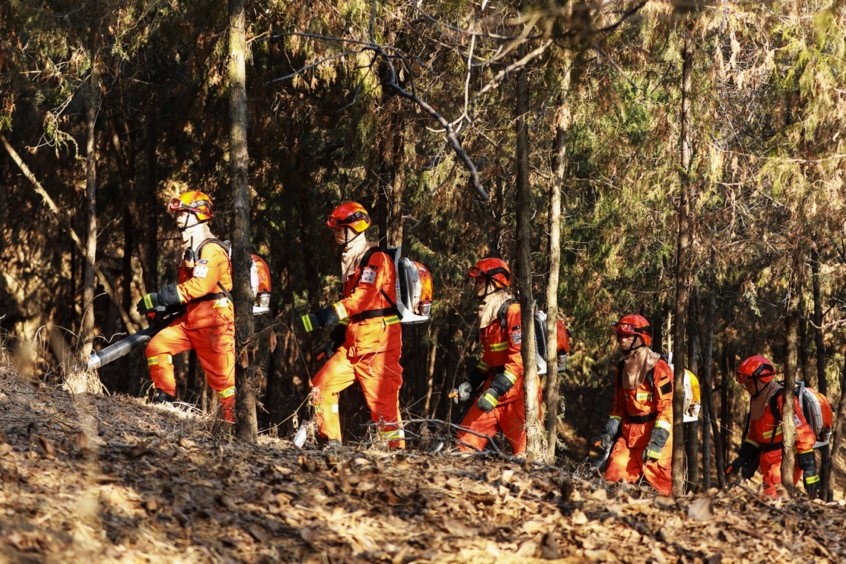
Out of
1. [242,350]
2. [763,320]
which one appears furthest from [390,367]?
[763,320]

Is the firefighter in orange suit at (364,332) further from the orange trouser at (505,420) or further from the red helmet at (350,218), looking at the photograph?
the orange trouser at (505,420)

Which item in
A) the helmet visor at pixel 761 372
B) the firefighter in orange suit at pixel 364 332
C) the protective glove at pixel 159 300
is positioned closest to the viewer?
the firefighter in orange suit at pixel 364 332

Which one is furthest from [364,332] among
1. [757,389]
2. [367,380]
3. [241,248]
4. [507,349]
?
[757,389]

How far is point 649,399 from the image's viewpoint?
1140 centimetres

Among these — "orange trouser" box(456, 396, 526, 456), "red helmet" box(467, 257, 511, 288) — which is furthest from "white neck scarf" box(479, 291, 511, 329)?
"orange trouser" box(456, 396, 526, 456)

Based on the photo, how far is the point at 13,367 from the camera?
10.1 m

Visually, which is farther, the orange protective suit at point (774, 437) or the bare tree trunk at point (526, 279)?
the orange protective suit at point (774, 437)

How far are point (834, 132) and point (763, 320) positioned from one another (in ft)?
35.1

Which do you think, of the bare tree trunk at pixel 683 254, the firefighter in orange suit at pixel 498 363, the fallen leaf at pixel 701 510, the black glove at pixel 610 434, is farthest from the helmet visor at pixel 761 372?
the fallen leaf at pixel 701 510

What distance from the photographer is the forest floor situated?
480 cm

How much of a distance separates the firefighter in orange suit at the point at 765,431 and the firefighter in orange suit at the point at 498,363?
333 cm

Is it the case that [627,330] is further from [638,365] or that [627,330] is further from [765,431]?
[765,431]

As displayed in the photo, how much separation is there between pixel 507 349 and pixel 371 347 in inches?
52.4

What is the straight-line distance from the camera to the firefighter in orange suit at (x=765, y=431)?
43.1 feet
